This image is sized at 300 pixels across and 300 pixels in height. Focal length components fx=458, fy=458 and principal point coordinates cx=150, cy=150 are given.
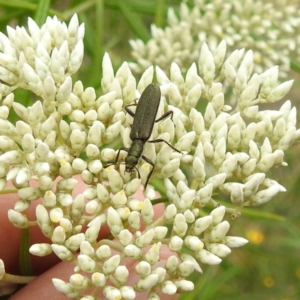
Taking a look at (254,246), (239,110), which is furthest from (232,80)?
(254,246)

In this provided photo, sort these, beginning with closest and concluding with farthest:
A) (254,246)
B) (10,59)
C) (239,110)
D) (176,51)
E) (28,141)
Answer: (28,141), (10,59), (239,110), (176,51), (254,246)

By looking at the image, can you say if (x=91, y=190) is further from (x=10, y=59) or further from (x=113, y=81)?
(x=10, y=59)

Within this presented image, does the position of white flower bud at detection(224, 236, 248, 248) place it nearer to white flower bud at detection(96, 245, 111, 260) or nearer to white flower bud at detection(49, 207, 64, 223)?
white flower bud at detection(96, 245, 111, 260)

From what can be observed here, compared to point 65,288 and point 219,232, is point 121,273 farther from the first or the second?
point 219,232

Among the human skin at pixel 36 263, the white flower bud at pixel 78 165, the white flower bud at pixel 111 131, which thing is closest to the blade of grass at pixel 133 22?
the human skin at pixel 36 263

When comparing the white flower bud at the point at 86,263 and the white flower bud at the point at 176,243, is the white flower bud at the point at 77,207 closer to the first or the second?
the white flower bud at the point at 86,263

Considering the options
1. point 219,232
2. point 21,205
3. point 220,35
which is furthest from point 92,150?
point 220,35
